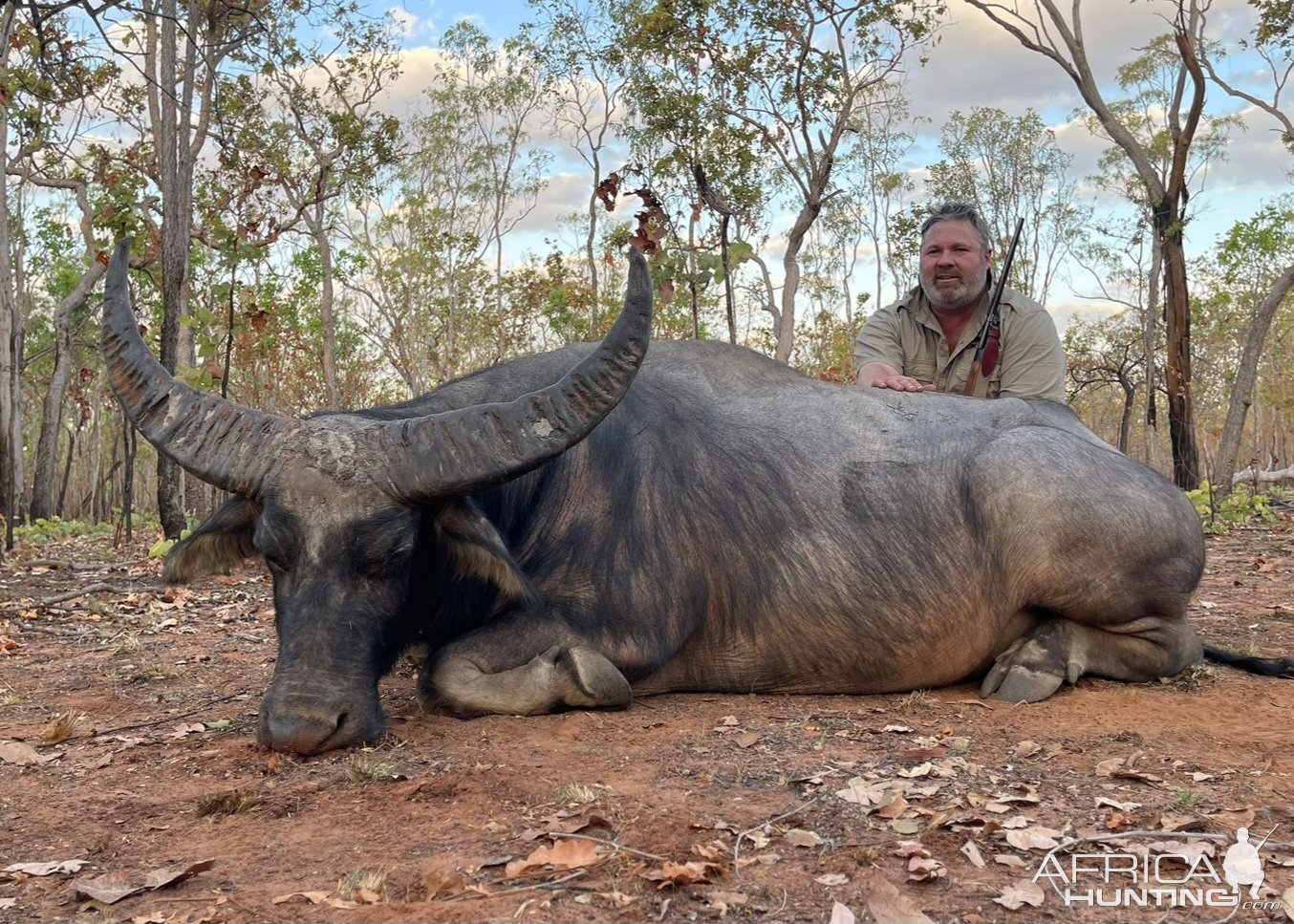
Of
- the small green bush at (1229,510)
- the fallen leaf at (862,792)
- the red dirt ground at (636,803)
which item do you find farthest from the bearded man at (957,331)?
the small green bush at (1229,510)

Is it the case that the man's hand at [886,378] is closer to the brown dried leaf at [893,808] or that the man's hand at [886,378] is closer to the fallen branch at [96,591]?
the brown dried leaf at [893,808]

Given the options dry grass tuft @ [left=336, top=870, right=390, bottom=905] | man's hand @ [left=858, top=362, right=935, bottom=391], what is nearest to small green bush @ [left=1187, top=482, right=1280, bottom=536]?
man's hand @ [left=858, top=362, right=935, bottom=391]

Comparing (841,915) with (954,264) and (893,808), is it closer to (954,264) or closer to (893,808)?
(893,808)

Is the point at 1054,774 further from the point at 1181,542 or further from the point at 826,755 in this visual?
the point at 1181,542

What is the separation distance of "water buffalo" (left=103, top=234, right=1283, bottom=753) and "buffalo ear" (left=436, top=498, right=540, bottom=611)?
11 mm

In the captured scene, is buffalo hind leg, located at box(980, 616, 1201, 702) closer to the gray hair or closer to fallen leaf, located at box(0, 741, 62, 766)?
the gray hair

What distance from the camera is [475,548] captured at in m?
4.41

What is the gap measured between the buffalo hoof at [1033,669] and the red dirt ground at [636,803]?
3.2 inches

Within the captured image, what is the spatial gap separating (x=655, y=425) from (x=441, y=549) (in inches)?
53.4

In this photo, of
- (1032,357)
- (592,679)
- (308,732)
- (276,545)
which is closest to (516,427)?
(276,545)

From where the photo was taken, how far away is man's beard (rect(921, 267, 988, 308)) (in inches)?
279

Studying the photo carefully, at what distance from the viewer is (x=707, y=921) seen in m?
2.56

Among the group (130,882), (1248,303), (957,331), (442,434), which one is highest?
(1248,303)

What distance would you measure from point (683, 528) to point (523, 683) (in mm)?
1093
